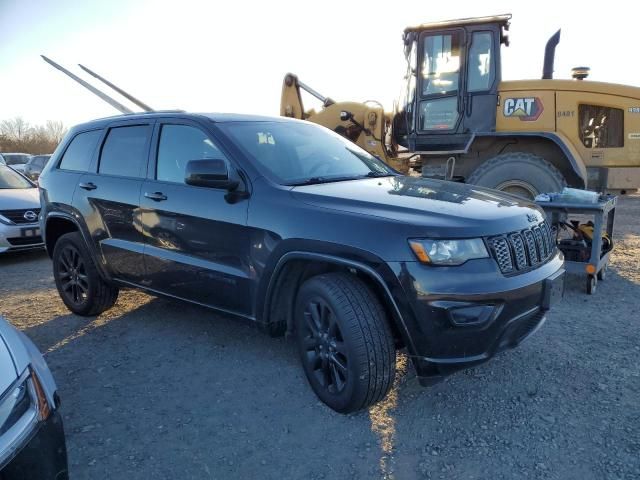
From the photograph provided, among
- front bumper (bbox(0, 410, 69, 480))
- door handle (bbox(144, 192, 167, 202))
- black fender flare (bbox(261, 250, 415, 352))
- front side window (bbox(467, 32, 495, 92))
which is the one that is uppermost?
front side window (bbox(467, 32, 495, 92))

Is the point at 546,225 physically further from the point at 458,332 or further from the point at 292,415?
the point at 292,415

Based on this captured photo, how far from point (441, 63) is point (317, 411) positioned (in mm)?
6009

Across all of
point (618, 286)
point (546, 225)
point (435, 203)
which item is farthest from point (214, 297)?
point (618, 286)

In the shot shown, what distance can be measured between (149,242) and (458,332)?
2415 millimetres

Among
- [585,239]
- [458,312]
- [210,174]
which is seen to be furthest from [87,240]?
[585,239]

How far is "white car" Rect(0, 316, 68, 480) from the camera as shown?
1.75m

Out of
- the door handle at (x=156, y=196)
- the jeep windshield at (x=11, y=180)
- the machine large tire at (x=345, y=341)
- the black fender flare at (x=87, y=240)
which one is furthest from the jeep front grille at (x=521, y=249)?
the jeep windshield at (x=11, y=180)

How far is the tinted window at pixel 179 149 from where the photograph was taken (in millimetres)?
3621

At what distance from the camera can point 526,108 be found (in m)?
7.22

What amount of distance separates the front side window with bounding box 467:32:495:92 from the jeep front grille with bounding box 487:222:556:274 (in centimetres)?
478

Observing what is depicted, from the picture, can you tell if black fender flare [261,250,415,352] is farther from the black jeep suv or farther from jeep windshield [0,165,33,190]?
jeep windshield [0,165,33,190]

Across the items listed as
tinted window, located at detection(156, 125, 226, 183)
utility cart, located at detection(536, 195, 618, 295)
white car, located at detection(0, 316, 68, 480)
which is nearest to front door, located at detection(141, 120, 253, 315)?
tinted window, located at detection(156, 125, 226, 183)

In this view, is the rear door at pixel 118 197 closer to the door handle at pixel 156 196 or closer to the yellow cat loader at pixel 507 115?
the door handle at pixel 156 196

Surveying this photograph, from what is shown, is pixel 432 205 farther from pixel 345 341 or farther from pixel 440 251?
pixel 345 341
